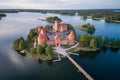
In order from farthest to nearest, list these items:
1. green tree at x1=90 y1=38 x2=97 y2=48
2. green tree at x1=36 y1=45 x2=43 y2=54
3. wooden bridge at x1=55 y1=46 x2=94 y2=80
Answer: green tree at x1=90 y1=38 x2=97 y2=48, green tree at x1=36 y1=45 x2=43 y2=54, wooden bridge at x1=55 y1=46 x2=94 y2=80

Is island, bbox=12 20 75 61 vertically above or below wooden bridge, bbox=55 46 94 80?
above

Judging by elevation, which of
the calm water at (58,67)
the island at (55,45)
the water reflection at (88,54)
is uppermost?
the island at (55,45)

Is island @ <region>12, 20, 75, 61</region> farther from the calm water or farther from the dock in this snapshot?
the dock

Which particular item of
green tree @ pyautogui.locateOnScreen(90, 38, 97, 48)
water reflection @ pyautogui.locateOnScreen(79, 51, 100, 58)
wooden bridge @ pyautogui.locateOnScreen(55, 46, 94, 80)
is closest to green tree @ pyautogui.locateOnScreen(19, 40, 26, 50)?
wooden bridge @ pyautogui.locateOnScreen(55, 46, 94, 80)

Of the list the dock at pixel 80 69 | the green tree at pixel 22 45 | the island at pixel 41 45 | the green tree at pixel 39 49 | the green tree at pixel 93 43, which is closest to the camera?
the dock at pixel 80 69

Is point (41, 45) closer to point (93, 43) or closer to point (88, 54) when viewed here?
point (88, 54)

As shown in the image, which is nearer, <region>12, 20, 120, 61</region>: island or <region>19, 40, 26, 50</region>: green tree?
<region>12, 20, 120, 61</region>: island

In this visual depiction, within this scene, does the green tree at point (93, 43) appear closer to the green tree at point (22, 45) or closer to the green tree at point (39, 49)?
the green tree at point (39, 49)

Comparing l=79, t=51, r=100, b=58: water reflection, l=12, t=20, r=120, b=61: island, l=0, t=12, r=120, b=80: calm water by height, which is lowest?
l=0, t=12, r=120, b=80: calm water

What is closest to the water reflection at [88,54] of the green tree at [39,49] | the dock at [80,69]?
the dock at [80,69]

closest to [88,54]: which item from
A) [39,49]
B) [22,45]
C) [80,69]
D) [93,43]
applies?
[93,43]

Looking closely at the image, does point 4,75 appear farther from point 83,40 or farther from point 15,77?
point 83,40
